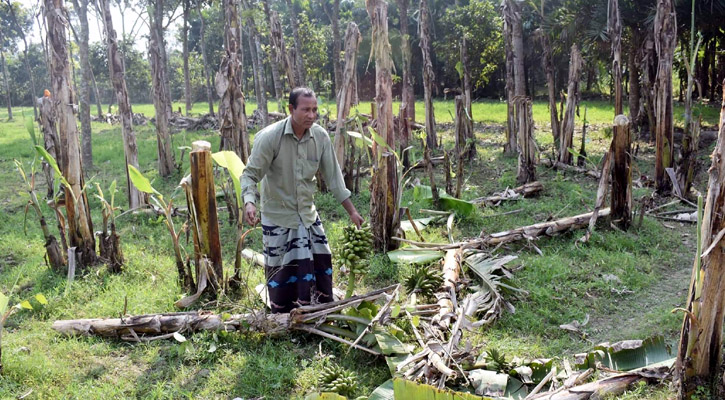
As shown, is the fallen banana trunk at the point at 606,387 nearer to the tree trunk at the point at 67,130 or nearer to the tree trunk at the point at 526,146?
the tree trunk at the point at 67,130

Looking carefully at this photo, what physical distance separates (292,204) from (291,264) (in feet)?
1.42

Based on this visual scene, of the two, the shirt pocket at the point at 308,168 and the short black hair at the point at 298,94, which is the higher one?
the short black hair at the point at 298,94

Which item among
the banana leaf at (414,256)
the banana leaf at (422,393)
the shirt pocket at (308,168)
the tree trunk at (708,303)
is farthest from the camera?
the banana leaf at (414,256)

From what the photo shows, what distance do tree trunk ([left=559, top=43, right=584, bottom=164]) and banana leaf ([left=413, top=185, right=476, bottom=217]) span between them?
2931mm

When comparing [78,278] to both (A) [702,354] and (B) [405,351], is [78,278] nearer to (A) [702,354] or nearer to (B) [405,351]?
(B) [405,351]

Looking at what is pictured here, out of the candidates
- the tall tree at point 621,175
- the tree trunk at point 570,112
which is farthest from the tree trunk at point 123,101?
the tree trunk at point 570,112

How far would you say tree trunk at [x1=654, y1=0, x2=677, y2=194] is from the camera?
703 cm

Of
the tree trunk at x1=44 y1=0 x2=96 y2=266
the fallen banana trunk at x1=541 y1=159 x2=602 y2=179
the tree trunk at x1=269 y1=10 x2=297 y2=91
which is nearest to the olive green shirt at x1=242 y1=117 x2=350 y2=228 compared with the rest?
the tree trunk at x1=44 y1=0 x2=96 y2=266

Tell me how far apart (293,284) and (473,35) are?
1766 centimetres

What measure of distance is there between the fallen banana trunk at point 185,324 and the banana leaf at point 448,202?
2575 mm

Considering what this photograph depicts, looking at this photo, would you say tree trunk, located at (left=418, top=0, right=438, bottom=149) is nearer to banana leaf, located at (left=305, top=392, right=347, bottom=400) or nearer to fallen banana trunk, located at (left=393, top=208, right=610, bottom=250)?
fallen banana trunk, located at (left=393, top=208, right=610, bottom=250)

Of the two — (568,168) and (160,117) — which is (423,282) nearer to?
(568,168)

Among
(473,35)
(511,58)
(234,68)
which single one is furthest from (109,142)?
(473,35)

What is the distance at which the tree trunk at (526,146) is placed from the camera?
785 cm
